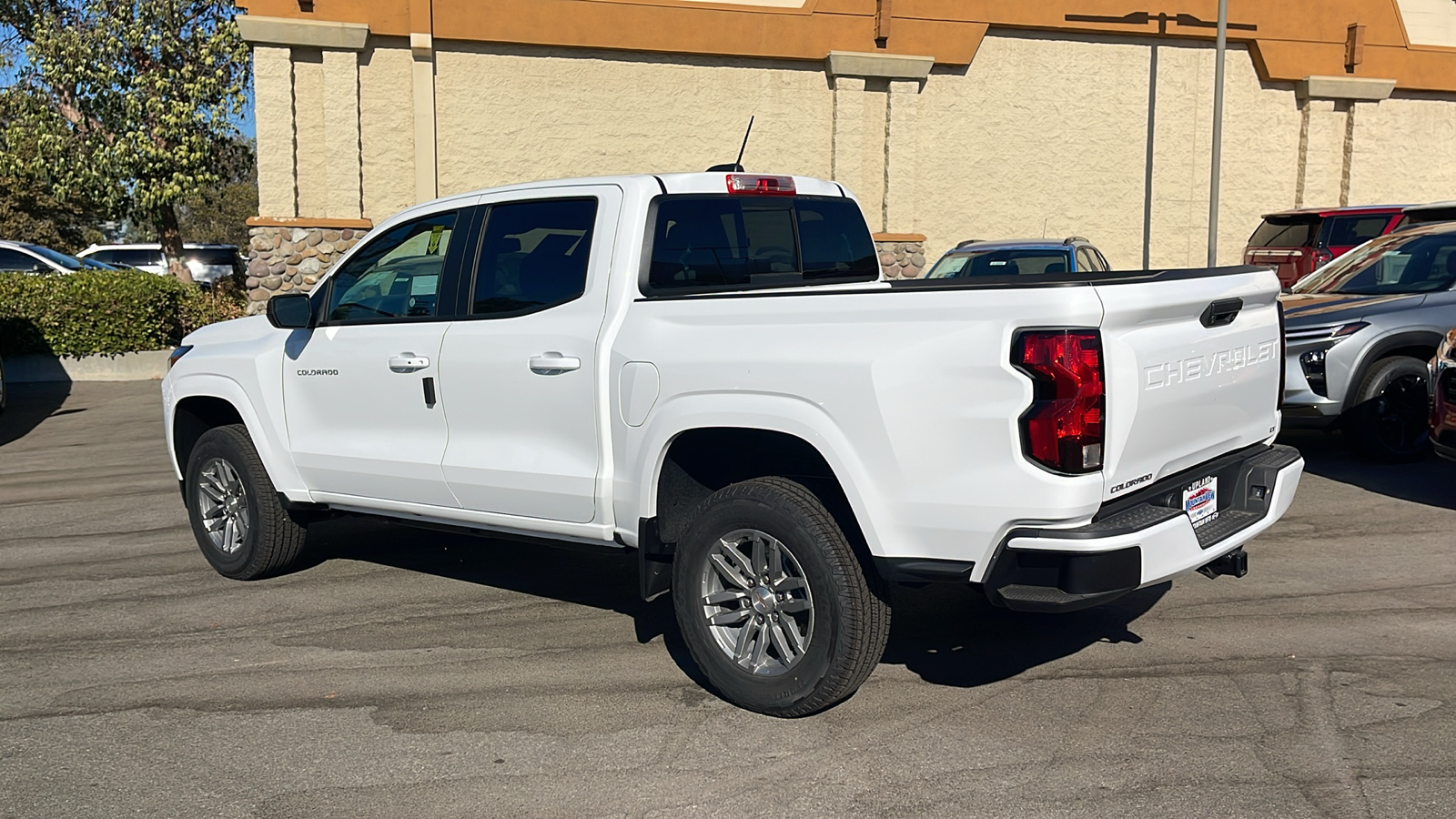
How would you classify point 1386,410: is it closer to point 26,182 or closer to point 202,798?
point 202,798

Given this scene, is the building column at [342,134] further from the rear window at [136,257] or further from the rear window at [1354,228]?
the rear window at [136,257]

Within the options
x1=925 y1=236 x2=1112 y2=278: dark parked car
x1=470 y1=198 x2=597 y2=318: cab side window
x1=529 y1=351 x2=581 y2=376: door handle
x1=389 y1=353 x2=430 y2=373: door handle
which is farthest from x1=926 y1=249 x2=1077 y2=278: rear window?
x1=529 y1=351 x2=581 y2=376: door handle

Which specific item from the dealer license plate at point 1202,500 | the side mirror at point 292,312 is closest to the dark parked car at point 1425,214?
the dealer license plate at point 1202,500

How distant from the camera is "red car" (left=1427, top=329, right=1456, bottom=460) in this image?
7.75 meters

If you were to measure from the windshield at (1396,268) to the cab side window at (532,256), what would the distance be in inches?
285

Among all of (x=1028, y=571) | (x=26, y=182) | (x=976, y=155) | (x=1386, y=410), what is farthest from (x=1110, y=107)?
(x=26, y=182)

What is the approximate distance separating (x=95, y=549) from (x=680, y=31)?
48.3 feet

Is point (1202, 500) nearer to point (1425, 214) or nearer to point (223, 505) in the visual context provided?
point (223, 505)

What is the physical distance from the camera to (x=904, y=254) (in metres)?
21.5

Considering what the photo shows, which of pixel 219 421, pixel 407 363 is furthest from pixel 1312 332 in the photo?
pixel 219 421

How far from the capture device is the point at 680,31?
2034cm

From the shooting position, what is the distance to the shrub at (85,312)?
16.5 m

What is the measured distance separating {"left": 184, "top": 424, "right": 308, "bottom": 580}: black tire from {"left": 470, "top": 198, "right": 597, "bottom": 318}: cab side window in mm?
1844

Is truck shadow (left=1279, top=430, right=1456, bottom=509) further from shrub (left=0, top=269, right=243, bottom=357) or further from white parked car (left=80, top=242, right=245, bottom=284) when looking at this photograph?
white parked car (left=80, top=242, right=245, bottom=284)
